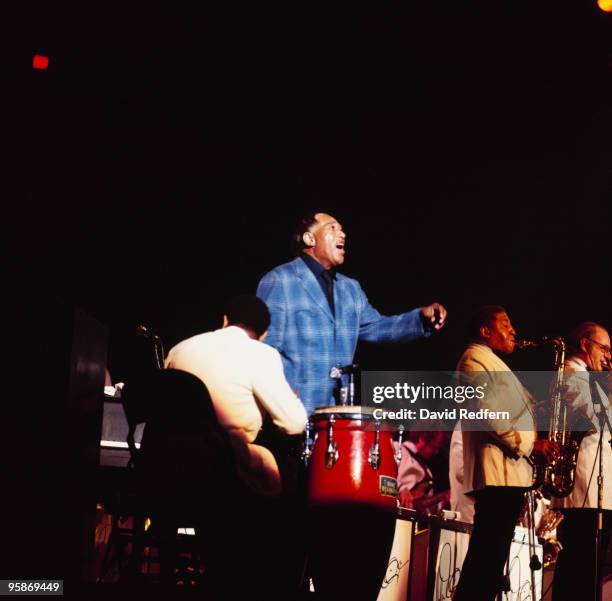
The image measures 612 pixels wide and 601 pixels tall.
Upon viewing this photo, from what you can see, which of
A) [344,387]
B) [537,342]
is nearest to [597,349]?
[537,342]

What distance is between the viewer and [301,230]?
5.86m

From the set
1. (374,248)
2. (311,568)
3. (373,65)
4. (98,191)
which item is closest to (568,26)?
(373,65)

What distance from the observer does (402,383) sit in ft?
18.9

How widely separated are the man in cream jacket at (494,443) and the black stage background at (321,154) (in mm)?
1105

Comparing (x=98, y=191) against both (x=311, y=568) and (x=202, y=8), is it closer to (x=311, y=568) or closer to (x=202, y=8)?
(x=202, y=8)

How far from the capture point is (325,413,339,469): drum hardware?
420cm

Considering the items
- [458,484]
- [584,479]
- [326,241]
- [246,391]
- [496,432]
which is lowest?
[458,484]

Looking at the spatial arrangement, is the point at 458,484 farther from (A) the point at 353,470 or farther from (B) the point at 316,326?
(A) the point at 353,470

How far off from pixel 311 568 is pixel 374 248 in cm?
261

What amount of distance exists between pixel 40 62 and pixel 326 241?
7.53 ft

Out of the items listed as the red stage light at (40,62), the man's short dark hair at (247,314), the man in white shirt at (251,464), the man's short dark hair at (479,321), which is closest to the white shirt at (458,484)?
the man's short dark hair at (479,321)

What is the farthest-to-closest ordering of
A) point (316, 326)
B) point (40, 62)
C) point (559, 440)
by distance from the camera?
point (40, 62), point (316, 326), point (559, 440)

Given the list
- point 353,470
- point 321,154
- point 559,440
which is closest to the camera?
point 353,470

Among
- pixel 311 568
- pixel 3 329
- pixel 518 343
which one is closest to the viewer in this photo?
pixel 3 329
